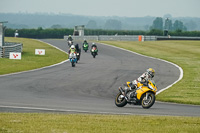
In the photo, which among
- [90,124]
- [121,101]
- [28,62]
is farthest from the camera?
[28,62]

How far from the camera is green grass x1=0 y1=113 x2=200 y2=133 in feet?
32.5

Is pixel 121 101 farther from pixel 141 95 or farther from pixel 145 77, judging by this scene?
pixel 145 77

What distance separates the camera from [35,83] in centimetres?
2188

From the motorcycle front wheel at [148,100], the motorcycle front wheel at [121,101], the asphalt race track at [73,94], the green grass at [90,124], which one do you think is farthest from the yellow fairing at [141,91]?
the green grass at [90,124]

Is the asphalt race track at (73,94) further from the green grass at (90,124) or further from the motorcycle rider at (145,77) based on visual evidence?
the green grass at (90,124)

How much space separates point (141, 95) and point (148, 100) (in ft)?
1.07

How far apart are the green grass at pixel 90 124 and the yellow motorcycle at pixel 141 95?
2.73 meters

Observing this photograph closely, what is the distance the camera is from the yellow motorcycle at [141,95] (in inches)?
586

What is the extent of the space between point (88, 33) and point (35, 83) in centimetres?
9531

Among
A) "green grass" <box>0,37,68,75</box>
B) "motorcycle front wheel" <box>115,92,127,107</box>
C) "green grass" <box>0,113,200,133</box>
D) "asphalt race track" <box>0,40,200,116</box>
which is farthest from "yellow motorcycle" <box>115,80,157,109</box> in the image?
"green grass" <box>0,37,68,75</box>

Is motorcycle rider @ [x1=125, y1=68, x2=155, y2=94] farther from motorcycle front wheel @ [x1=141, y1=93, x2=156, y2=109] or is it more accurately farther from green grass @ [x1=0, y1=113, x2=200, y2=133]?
green grass @ [x1=0, y1=113, x2=200, y2=133]

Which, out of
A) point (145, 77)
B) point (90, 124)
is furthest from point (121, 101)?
point (90, 124)

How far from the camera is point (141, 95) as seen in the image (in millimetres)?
Answer: 14930

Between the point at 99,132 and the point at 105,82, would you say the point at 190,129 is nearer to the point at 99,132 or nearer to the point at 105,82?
the point at 99,132
